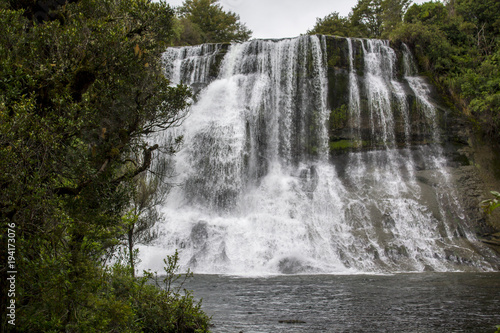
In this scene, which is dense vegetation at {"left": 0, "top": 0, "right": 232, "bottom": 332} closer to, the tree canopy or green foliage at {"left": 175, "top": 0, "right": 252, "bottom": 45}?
the tree canopy

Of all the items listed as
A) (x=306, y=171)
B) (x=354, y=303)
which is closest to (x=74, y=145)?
(x=354, y=303)

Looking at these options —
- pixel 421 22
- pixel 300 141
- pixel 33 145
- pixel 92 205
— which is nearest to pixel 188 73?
pixel 300 141

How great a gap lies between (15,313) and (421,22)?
119 ft

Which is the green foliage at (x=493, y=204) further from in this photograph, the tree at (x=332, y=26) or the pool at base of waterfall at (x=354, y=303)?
the tree at (x=332, y=26)

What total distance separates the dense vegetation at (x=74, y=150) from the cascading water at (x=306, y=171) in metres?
13.2

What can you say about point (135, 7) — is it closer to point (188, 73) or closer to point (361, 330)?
point (361, 330)

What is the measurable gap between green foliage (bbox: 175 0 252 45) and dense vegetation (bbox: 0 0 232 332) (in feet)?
131

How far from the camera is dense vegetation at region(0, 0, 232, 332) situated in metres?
4.12

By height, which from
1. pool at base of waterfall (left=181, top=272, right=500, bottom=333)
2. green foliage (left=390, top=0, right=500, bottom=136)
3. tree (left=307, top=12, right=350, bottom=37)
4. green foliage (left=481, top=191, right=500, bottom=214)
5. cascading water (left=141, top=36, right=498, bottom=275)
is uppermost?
tree (left=307, top=12, right=350, bottom=37)

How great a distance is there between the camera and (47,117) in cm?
483

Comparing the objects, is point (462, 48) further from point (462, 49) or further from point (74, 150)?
point (74, 150)

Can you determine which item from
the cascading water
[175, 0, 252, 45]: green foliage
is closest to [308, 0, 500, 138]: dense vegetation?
the cascading water

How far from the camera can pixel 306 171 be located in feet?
89.5

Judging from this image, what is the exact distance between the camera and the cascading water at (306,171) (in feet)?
69.3
